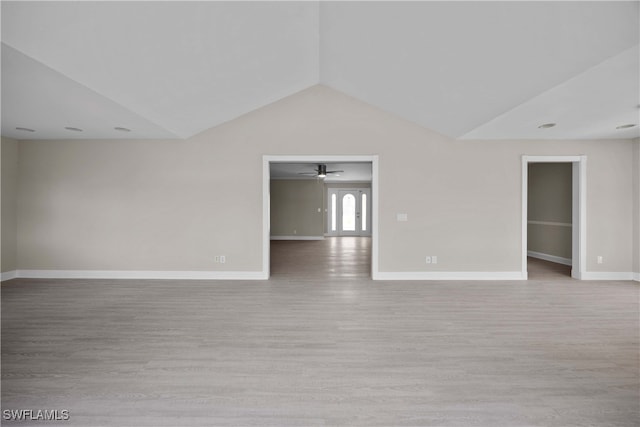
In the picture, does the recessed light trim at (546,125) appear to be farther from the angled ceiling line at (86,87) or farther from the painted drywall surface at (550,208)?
the angled ceiling line at (86,87)

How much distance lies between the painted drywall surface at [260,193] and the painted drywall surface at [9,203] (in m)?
0.12

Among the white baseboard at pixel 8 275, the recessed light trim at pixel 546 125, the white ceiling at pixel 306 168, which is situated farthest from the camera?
the white ceiling at pixel 306 168

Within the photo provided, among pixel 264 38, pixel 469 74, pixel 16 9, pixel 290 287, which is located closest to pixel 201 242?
pixel 290 287

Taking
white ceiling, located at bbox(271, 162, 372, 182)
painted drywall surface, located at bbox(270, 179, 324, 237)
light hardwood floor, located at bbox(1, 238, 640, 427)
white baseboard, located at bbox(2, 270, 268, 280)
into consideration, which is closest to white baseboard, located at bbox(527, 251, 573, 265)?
light hardwood floor, located at bbox(1, 238, 640, 427)

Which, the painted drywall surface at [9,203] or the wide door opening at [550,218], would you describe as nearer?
the painted drywall surface at [9,203]

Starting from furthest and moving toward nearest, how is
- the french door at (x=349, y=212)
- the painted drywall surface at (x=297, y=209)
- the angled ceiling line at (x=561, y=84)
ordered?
the french door at (x=349, y=212) → the painted drywall surface at (x=297, y=209) → the angled ceiling line at (x=561, y=84)

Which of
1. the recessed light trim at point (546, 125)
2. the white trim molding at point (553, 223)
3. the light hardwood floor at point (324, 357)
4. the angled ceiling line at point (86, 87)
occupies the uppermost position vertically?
the recessed light trim at point (546, 125)

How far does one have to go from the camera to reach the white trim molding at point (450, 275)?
555 centimetres

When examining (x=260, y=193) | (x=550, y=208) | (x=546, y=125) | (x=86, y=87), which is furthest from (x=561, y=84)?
(x=550, y=208)

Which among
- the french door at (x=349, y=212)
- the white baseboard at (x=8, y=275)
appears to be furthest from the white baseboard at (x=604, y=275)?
the white baseboard at (x=8, y=275)

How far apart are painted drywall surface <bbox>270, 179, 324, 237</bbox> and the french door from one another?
1.52m

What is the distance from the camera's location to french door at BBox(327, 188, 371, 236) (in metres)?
14.0

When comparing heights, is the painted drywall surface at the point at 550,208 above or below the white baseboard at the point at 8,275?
above

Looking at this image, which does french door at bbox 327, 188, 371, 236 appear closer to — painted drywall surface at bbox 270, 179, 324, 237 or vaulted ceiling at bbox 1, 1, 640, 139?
painted drywall surface at bbox 270, 179, 324, 237
